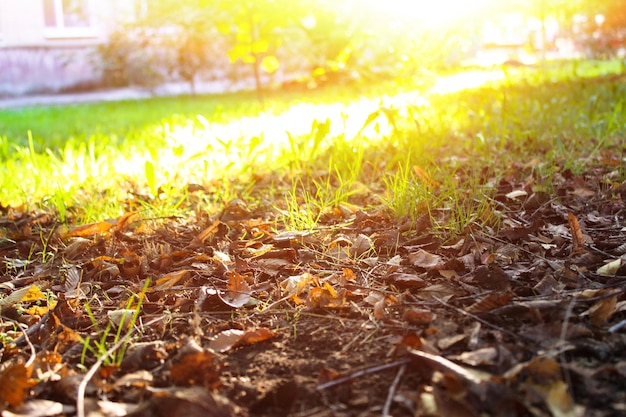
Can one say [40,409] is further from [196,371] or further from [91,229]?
[91,229]

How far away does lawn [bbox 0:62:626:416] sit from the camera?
117cm

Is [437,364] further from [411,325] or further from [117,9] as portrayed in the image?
[117,9]

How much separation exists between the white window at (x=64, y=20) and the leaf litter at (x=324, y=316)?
1557 cm

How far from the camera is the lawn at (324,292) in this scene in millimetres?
1173

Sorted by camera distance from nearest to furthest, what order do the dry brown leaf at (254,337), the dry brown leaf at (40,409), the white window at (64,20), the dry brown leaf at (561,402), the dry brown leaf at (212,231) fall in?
1. the dry brown leaf at (561,402)
2. the dry brown leaf at (40,409)
3. the dry brown leaf at (254,337)
4. the dry brown leaf at (212,231)
5. the white window at (64,20)

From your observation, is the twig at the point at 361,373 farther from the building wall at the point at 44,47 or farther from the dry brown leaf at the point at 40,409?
the building wall at the point at 44,47

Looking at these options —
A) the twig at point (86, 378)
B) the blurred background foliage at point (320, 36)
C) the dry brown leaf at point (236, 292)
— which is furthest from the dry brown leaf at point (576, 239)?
the blurred background foliage at point (320, 36)

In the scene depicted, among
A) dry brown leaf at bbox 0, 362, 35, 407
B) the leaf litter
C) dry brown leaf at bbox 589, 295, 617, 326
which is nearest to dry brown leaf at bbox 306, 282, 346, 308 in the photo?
the leaf litter

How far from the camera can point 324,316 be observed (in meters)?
1.54

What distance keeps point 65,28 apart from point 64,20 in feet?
0.80

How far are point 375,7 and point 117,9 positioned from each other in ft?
26.1

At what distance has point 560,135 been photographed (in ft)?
12.5

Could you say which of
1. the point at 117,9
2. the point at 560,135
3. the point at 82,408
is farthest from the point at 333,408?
the point at 117,9

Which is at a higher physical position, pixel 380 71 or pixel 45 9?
pixel 45 9
